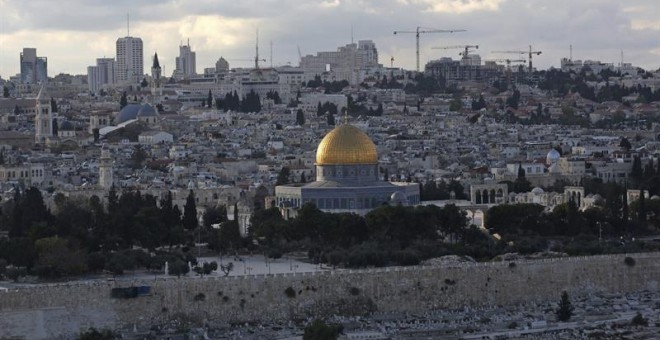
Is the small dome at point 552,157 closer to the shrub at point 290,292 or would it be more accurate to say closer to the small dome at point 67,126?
the small dome at point 67,126

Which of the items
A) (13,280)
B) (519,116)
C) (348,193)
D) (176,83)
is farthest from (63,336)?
(176,83)

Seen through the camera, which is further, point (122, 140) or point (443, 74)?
point (443, 74)

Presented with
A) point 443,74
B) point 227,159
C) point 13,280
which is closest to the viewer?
point 13,280

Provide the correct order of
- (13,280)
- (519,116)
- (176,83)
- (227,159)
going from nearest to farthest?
(13,280), (227,159), (519,116), (176,83)

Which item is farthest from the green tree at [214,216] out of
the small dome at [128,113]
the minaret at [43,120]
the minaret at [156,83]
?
the minaret at [156,83]

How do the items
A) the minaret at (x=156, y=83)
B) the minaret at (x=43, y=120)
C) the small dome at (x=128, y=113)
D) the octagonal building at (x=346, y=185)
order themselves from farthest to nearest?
the minaret at (x=156, y=83), the small dome at (x=128, y=113), the minaret at (x=43, y=120), the octagonal building at (x=346, y=185)

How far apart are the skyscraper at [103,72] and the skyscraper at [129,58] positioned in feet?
1.86

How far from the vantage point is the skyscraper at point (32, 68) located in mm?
163875

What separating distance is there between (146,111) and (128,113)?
74.3 inches

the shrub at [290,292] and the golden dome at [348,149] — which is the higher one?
the golden dome at [348,149]

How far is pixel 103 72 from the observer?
177 meters

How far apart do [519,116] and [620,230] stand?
70.1 meters

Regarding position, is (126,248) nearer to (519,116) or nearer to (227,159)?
(227,159)

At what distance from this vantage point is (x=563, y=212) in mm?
59656
